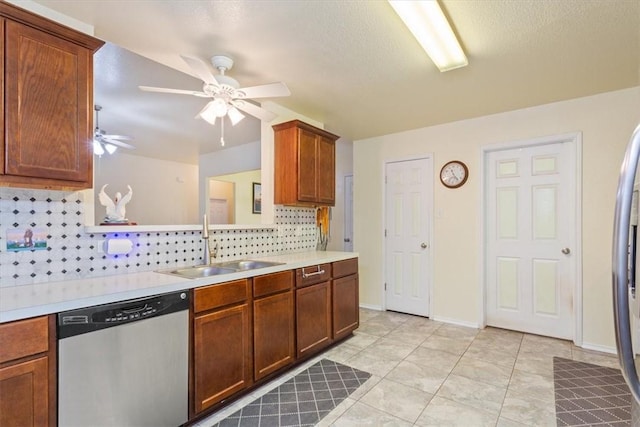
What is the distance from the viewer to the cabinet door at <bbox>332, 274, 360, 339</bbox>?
2.97 meters

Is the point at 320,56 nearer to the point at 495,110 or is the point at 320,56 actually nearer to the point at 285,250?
the point at 285,250

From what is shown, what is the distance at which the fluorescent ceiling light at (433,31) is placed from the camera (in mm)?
1654

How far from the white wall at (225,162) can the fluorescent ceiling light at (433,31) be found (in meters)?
3.31

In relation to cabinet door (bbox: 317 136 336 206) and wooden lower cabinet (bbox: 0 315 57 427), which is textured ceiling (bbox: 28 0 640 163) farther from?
wooden lower cabinet (bbox: 0 315 57 427)

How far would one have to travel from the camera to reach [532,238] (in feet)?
10.8

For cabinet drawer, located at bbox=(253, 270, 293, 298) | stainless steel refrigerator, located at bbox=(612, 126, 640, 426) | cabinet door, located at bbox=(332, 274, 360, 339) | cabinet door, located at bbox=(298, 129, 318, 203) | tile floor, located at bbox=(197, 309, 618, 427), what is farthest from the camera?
cabinet door, located at bbox=(298, 129, 318, 203)

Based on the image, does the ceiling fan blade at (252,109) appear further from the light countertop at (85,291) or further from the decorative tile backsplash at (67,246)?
the light countertop at (85,291)

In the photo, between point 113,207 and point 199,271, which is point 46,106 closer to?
point 113,207

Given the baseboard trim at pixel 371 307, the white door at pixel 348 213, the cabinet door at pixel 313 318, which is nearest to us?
the cabinet door at pixel 313 318

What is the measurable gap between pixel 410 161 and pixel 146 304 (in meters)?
3.34

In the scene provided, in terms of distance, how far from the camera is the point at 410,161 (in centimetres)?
402

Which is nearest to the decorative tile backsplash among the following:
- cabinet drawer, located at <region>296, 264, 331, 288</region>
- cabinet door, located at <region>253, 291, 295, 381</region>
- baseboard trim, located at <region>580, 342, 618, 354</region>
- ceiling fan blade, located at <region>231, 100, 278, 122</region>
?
cabinet door, located at <region>253, 291, 295, 381</region>

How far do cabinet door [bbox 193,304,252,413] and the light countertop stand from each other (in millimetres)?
235

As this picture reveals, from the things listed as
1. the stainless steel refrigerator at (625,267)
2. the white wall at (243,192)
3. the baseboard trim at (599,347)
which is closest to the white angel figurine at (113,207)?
the stainless steel refrigerator at (625,267)
